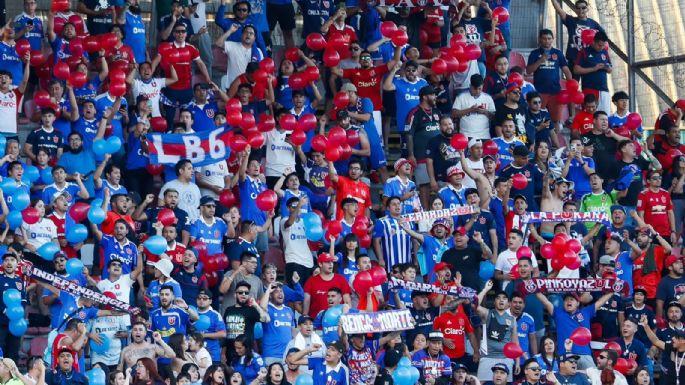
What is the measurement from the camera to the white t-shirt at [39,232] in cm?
1995

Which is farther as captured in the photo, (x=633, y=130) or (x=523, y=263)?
(x=633, y=130)

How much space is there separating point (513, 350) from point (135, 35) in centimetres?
653

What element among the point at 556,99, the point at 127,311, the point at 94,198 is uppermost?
the point at 556,99

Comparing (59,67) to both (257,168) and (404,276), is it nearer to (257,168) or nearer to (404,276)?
(257,168)

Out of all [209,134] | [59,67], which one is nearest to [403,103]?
[209,134]

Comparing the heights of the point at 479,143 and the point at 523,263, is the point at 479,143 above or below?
above

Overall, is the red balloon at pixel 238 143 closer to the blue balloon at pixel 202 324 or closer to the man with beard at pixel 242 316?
the man with beard at pixel 242 316

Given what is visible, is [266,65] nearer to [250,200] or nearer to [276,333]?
[250,200]

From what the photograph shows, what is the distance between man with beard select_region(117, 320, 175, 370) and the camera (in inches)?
738

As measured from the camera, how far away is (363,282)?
802 inches

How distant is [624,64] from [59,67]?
9.32 m

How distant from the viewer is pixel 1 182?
20.0 m

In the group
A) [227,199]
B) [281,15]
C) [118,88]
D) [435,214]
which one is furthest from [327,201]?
[281,15]

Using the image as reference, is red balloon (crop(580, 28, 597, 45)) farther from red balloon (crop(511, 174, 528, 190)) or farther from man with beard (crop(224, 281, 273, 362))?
man with beard (crop(224, 281, 273, 362))
